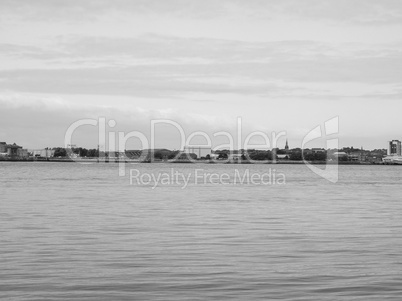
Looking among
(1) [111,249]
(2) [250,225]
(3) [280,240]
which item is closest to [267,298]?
(1) [111,249]

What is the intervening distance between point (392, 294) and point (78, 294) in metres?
4.58

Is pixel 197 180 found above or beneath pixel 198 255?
above

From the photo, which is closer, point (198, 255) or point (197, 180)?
point (198, 255)

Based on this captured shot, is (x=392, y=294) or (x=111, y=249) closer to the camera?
(x=392, y=294)

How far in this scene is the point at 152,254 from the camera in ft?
48.7

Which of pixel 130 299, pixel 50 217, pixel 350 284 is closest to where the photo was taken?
pixel 130 299

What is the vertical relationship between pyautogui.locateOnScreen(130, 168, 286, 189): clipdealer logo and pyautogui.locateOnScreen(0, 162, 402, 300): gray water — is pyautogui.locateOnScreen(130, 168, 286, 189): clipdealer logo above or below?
above

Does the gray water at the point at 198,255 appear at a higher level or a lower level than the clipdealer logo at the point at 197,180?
lower

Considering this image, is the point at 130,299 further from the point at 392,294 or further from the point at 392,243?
the point at 392,243

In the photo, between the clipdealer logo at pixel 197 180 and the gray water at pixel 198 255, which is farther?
the clipdealer logo at pixel 197 180

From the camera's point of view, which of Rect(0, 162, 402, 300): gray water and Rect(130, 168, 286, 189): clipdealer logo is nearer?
Rect(0, 162, 402, 300): gray water

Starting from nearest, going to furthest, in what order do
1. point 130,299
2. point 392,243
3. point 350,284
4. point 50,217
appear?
point 130,299 → point 350,284 → point 392,243 → point 50,217

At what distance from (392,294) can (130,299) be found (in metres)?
3.83

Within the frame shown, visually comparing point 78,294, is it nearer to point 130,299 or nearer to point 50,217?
point 130,299
